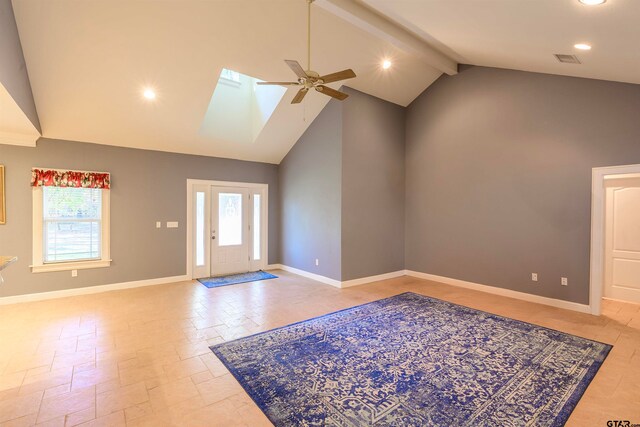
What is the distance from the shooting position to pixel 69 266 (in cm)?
501

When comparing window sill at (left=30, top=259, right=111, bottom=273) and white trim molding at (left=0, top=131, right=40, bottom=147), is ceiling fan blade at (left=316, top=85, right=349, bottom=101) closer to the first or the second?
white trim molding at (left=0, top=131, right=40, bottom=147)

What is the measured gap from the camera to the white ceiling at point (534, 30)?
2.44m

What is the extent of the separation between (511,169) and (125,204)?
675cm

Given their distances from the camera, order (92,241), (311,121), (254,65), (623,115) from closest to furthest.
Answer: (623,115) → (254,65) → (92,241) → (311,121)

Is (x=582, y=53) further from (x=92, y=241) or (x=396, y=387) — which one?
(x=92, y=241)

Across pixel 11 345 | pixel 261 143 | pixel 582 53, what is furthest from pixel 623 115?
pixel 11 345

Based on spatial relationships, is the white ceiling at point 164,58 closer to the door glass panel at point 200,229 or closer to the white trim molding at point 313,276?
the door glass panel at point 200,229

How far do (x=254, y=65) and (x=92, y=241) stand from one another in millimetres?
4076

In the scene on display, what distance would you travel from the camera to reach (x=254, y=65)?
4.58 meters

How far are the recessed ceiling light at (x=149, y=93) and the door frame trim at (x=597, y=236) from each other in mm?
6445

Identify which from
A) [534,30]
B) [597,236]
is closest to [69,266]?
[534,30]

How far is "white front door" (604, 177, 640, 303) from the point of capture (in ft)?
15.6

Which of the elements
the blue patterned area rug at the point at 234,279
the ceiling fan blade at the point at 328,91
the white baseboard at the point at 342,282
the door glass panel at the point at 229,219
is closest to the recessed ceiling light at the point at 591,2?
the ceiling fan blade at the point at 328,91

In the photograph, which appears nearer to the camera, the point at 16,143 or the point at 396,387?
the point at 396,387
